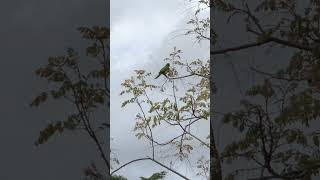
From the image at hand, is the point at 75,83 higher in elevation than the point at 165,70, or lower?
lower

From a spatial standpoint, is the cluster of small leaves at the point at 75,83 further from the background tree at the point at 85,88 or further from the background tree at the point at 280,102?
the background tree at the point at 280,102

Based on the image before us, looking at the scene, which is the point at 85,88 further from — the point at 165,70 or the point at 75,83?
the point at 165,70

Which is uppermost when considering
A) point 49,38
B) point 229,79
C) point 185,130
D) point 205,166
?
point 49,38

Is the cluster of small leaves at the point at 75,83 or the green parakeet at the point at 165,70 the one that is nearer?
the cluster of small leaves at the point at 75,83

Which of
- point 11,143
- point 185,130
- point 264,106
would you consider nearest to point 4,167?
point 11,143

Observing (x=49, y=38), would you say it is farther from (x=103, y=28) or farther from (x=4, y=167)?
(x=4, y=167)

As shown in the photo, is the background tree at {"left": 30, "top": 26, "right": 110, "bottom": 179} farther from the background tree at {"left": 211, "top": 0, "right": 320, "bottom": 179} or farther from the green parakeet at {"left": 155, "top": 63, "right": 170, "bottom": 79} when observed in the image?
the background tree at {"left": 211, "top": 0, "right": 320, "bottom": 179}

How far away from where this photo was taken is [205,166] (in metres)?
3.76

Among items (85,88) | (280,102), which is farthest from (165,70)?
(280,102)

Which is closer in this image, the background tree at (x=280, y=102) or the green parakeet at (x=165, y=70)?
the background tree at (x=280, y=102)

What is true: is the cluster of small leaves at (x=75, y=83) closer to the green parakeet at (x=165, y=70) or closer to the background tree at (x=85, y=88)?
the background tree at (x=85, y=88)

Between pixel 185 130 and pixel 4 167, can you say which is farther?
pixel 185 130

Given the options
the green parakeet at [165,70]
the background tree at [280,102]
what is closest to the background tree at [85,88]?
the green parakeet at [165,70]

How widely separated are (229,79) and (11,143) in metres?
1.40
